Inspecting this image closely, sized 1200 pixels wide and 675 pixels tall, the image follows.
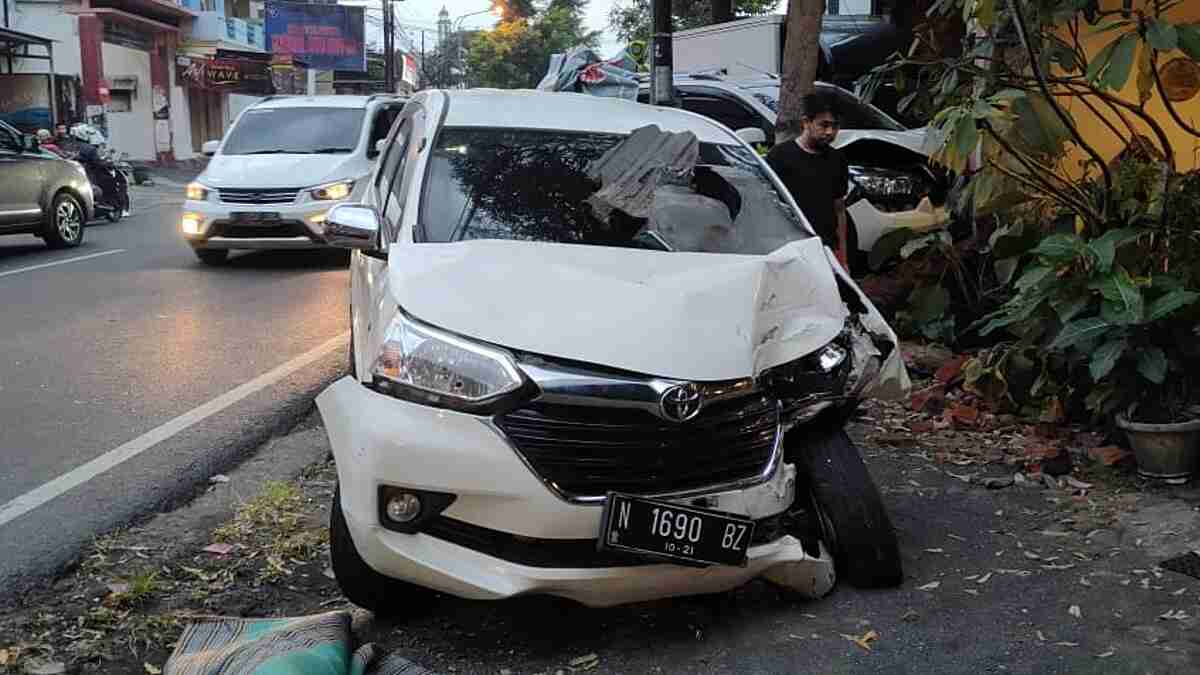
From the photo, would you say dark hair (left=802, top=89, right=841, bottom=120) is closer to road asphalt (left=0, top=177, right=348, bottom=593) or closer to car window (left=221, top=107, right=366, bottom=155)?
road asphalt (left=0, top=177, right=348, bottom=593)

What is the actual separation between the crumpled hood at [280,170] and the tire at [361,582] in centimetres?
877

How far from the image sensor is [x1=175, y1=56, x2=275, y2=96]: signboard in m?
40.2

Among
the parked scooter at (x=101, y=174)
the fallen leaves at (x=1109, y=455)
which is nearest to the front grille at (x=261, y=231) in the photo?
the parked scooter at (x=101, y=174)

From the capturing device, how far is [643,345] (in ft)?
11.0

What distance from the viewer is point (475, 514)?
3318 mm

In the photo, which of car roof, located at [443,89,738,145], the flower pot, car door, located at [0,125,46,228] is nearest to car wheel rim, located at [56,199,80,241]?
car door, located at [0,125,46,228]

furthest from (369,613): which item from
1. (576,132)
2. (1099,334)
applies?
(1099,334)

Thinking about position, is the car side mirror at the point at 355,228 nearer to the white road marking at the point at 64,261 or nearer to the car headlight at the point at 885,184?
the car headlight at the point at 885,184

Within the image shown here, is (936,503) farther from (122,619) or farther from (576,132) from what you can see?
(122,619)

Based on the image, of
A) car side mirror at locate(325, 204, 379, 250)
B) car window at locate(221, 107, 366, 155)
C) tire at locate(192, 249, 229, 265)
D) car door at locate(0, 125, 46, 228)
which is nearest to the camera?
car side mirror at locate(325, 204, 379, 250)

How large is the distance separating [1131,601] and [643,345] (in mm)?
1925

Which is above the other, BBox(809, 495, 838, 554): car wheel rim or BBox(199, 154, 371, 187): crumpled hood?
BBox(199, 154, 371, 187): crumpled hood

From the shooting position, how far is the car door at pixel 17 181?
42.6ft

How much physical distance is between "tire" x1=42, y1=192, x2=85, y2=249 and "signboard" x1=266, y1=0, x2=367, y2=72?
111 feet
